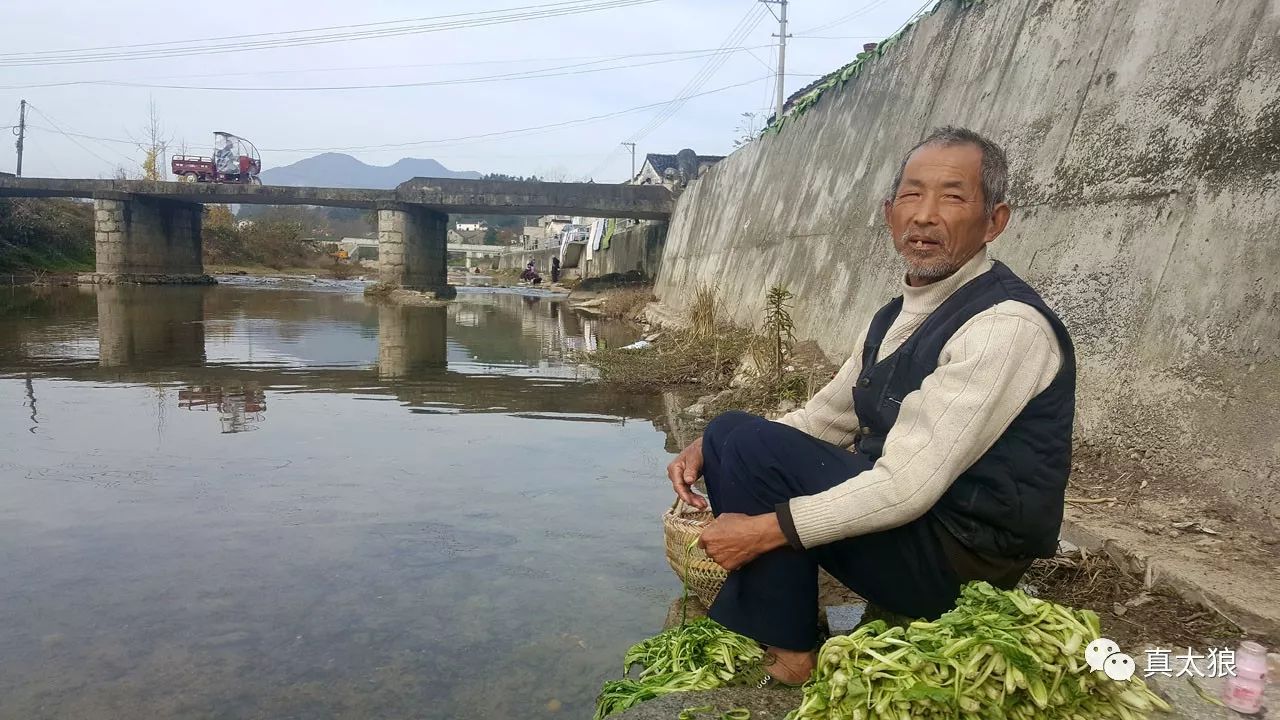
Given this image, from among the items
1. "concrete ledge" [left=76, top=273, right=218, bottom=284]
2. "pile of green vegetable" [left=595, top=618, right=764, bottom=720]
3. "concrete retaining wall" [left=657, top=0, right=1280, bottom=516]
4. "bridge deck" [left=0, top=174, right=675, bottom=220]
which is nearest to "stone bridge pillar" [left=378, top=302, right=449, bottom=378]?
"concrete retaining wall" [left=657, top=0, right=1280, bottom=516]

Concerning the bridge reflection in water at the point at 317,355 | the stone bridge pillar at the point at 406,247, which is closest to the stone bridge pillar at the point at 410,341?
the bridge reflection in water at the point at 317,355

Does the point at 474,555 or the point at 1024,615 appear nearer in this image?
the point at 1024,615

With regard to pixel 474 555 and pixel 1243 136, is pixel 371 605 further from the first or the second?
pixel 1243 136

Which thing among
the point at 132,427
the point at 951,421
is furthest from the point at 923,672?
the point at 132,427

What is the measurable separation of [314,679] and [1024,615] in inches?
78.0

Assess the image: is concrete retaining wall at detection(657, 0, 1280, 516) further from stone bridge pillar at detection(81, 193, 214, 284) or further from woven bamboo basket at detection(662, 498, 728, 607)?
stone bridge pillar at detection(81, 193, 214, 284)

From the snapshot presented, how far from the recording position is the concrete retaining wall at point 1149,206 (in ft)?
10.2

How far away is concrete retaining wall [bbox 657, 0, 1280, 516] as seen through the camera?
10.2 ft

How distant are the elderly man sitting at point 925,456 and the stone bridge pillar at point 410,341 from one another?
7.15 m

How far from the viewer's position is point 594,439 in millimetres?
5836

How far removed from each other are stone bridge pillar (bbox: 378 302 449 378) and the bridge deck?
6441 mm

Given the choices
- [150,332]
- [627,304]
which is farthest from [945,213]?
[627,304]

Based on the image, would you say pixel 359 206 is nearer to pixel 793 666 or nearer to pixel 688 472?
pixel 688 472

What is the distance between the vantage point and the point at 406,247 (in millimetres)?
25281
